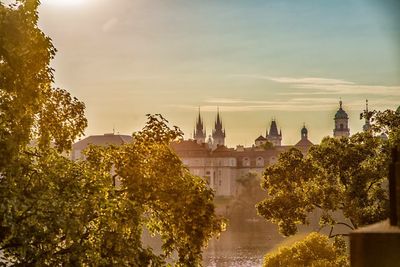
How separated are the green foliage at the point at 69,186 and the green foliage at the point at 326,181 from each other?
10575mm

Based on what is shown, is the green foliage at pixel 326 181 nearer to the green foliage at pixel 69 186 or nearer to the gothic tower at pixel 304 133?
the green foliage at pixel 69 186

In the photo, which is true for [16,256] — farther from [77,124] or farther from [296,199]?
[296,199]

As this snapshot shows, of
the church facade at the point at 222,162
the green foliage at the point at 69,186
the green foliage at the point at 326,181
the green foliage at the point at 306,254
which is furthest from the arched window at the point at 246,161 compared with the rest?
the green foliage at the point at 69,186

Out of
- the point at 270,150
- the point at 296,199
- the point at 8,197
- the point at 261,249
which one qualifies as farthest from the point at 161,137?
the point at 270,150

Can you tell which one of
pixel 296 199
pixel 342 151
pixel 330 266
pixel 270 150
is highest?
pixel 270 150

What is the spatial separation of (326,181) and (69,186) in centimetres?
1362

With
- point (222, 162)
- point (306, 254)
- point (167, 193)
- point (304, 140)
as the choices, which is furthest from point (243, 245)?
point (304, 140)

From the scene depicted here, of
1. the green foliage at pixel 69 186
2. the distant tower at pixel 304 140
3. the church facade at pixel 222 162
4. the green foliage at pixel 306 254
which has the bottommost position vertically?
the green foliage at pixel 306 254

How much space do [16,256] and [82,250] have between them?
1.00m

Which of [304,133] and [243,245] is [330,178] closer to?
[243,245]

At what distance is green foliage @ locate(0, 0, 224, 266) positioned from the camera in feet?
30.9

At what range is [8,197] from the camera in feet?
30.3

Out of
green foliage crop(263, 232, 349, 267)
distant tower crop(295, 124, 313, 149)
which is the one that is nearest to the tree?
green foliage crop(263, 232, 349, 267)

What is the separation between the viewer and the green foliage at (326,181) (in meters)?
21.5
